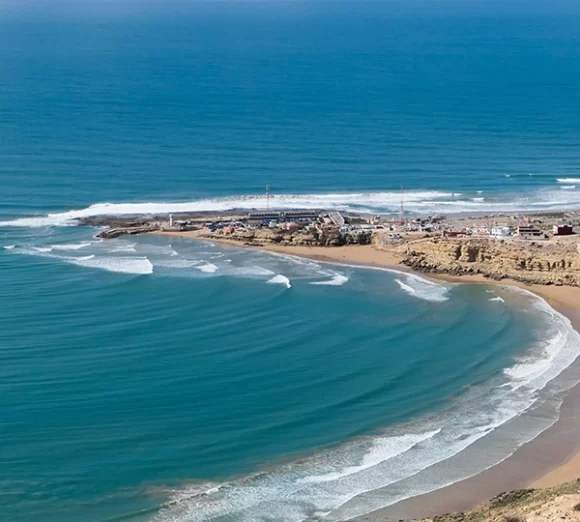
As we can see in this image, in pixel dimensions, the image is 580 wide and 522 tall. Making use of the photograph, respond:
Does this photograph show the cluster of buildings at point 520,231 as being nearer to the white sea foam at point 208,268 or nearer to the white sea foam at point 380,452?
the white sea foam at point 208,268

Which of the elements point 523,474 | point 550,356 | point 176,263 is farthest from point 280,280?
point 523,474

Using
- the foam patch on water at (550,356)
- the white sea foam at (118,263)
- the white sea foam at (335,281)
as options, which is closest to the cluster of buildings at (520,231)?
the white sea foam at (335,281)

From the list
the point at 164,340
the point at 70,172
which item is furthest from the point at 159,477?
the point at 70,172

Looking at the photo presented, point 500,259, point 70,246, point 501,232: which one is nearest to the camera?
point 500,259

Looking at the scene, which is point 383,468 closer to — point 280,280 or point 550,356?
point 550,356

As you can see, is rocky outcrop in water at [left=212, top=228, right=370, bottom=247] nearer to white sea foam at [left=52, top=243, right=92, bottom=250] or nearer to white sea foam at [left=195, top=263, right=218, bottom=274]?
white sea foam at [left=195, top=263, right=218, bottom=274]

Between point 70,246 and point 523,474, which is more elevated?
point 70,246

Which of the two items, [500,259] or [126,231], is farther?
[126,231]
